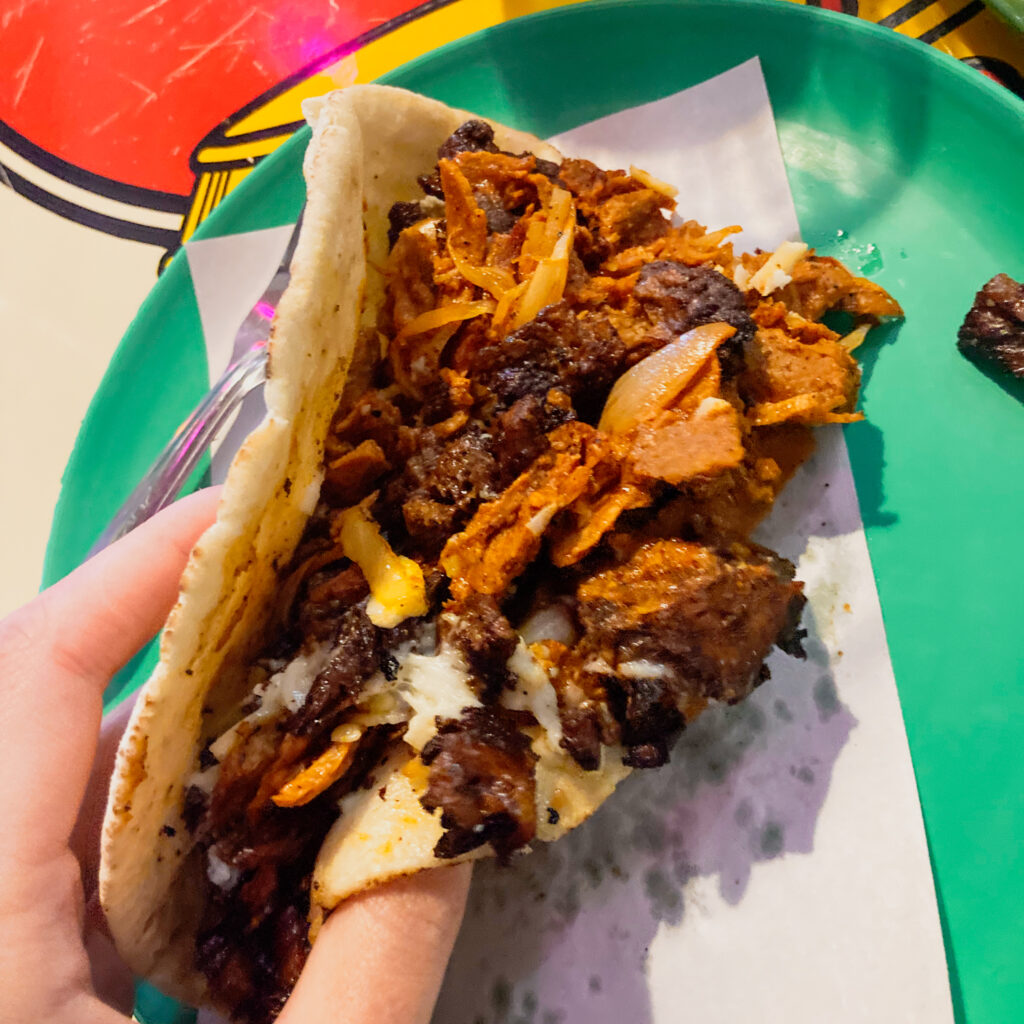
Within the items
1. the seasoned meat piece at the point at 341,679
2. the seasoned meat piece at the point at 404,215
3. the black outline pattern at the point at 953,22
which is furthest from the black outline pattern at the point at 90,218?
the black outline pattern at the point at 953,22

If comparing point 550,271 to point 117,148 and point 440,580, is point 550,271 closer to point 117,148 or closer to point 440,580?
point 440,580

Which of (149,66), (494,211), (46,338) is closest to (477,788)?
(494,211)

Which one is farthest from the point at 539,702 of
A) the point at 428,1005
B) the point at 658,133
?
the point at 658,133

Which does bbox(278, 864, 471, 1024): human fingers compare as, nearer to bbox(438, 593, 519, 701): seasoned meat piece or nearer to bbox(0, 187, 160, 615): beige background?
bbox(438, 593, 519, 701): seasoned meat piece

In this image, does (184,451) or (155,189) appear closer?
(184,451)

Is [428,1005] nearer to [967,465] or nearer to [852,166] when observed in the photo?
[967,465]

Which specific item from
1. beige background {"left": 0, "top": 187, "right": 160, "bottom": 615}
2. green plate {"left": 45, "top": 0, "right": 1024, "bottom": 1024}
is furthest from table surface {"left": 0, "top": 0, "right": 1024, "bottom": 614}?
green plate {"left": 45, "top": 0, "right": 1024, "bottom": 1024}
